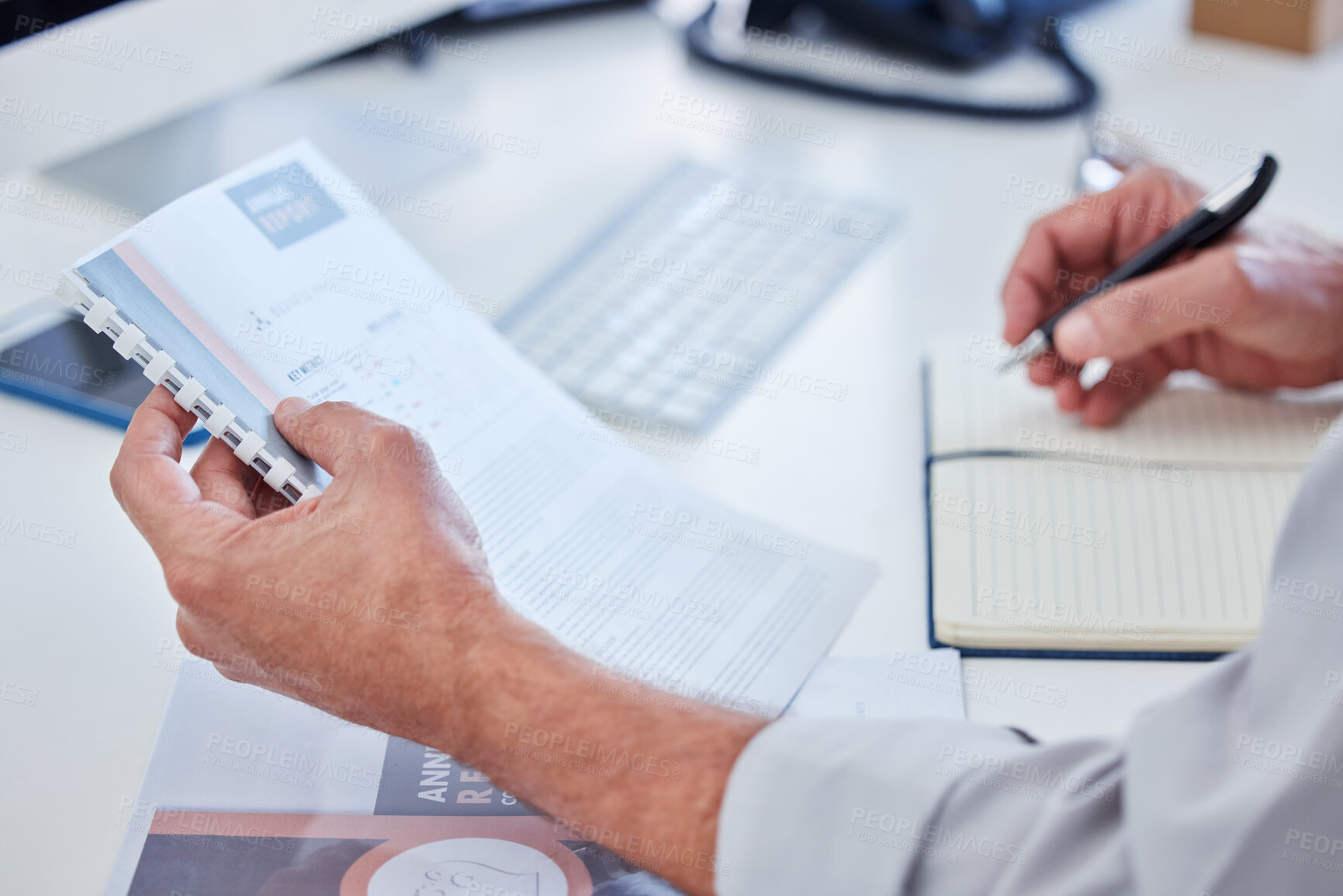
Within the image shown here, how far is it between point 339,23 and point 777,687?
56cm

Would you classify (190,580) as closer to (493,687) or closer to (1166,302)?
(493,687)

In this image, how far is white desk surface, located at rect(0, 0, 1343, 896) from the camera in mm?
533

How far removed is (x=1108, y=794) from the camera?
15.8 inches

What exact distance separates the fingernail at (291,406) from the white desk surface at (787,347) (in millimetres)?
151

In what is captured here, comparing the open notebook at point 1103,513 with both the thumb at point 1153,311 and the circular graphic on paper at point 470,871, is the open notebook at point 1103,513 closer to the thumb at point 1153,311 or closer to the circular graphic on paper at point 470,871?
the thumb at point 1153,311

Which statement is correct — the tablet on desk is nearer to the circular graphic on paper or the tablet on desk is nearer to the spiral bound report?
the spiral bound report

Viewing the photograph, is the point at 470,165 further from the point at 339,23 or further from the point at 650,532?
the point at 650,532

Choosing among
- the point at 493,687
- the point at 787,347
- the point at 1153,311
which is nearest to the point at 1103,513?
the point at 1153,311

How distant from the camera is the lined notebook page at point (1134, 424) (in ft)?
2.32

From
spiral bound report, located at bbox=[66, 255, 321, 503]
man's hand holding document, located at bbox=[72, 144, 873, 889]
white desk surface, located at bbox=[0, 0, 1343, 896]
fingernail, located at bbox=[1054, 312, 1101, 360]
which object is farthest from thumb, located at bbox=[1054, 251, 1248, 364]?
spiral bound report, located at bbox=[66, 255, 321, 503]

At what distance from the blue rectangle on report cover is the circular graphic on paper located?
0.30m

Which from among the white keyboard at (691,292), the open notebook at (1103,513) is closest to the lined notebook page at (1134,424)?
the open notebook at (1103,513)

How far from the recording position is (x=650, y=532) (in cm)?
61

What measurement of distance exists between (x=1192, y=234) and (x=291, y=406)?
56 cm
